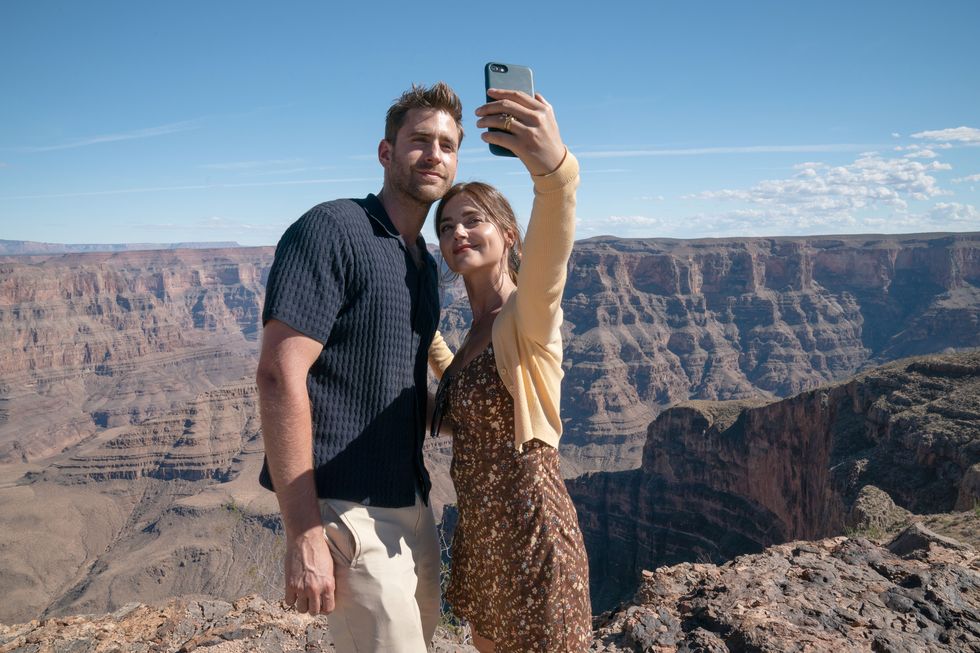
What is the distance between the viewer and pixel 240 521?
137 ft

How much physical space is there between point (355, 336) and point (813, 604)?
3659mm

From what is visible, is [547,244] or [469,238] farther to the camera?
[469,238]

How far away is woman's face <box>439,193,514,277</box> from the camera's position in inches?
104

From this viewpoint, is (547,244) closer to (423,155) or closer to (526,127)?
(526,127)

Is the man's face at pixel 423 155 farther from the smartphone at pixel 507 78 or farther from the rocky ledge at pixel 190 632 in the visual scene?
the rocky ledge at pixel 190 632

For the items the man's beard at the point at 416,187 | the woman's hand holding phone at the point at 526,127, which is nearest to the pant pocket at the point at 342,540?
the man's beard at the point at 416,187

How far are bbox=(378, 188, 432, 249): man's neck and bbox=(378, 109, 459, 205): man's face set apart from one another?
1.5 inches

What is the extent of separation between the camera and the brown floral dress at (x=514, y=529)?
2455 mm

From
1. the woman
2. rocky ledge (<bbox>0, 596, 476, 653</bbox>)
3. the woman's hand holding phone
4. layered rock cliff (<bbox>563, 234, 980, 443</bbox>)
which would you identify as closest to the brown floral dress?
the woman

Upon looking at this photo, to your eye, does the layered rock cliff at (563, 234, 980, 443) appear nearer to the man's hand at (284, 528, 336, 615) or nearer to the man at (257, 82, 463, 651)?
the man at (257, 82, 463, 651)

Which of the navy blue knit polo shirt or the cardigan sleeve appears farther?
the navy blue knit polo shirt

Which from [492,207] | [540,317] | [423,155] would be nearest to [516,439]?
[540,317]

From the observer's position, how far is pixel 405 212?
106 inches

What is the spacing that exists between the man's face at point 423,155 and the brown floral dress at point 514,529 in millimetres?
747
